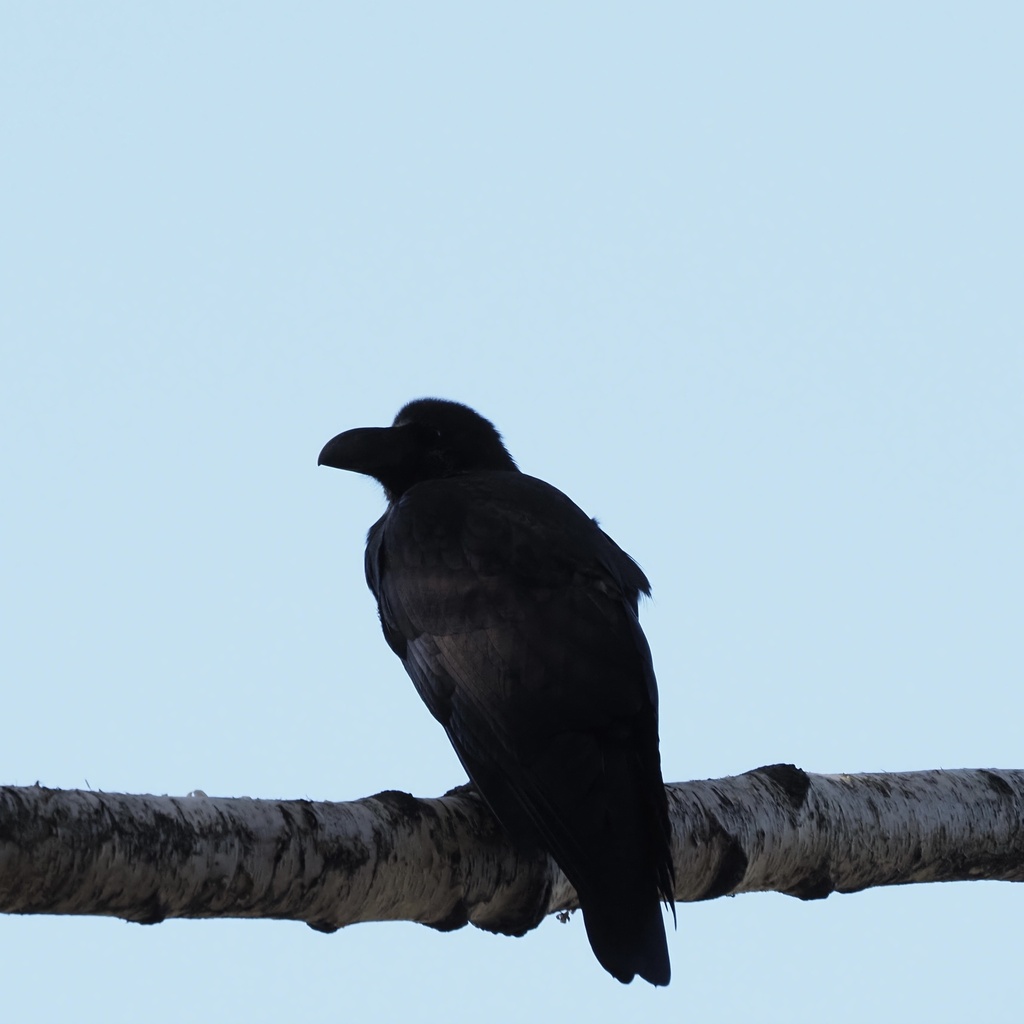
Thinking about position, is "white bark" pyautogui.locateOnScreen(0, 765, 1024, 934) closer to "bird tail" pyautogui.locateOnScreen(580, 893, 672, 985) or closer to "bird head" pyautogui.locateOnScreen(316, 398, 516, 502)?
"bird tail" pyautogui.locateOnScreen(580, 893, 672, 985)

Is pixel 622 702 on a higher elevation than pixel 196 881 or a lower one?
higher

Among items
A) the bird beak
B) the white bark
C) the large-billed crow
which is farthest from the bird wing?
the bird beak

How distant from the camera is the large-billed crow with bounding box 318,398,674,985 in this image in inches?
137

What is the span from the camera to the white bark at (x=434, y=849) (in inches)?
103

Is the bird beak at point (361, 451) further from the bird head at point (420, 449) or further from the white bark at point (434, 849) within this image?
the white bark at point (434, 849)

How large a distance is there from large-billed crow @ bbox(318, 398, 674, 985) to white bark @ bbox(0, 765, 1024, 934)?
17 cm

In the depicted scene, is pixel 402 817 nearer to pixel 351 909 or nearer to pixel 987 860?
pixel 351 909

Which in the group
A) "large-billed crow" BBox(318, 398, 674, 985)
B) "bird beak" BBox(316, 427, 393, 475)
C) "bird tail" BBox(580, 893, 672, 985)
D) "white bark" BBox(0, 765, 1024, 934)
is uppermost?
"bird beak" BBox(316, 427, 393, 475)

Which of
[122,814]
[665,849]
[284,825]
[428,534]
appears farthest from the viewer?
[428,534]

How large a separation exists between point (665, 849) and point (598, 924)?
0.88 feet

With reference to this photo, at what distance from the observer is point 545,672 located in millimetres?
3842

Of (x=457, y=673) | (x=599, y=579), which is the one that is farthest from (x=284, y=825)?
(x=599, y=579)

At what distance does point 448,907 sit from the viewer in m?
3.39

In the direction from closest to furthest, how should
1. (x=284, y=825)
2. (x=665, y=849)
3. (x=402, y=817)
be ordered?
1. (x=284, y=825)
2. (x=402, y=817)
3. (x=665, y=849)
